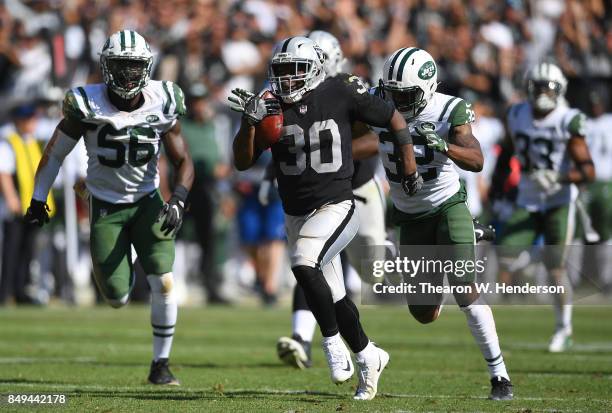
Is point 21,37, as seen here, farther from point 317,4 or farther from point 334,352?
point 334,352

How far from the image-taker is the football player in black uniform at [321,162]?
20.0 ft

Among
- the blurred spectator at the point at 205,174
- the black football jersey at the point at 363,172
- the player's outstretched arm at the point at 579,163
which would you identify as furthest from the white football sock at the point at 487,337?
the blurred spectator at the point at 205,174

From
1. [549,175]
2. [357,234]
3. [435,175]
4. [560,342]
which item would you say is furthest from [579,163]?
[435,175]

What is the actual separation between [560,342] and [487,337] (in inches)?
123

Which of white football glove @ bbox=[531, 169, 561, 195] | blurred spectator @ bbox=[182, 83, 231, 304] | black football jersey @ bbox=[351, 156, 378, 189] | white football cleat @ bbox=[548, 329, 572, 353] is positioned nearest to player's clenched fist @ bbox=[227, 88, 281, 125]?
black football jersey @ bbox=[351, 156, 378, 189]

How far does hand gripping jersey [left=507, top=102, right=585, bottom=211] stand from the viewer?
30.5ft

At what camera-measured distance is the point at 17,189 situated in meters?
13.0

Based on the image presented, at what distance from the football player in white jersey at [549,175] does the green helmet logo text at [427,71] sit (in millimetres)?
2964

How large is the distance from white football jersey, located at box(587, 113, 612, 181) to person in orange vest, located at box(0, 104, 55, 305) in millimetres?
6800

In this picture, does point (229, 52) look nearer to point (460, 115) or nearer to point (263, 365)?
point (263, 365)

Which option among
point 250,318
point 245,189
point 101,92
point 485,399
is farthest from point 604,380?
point 245,189

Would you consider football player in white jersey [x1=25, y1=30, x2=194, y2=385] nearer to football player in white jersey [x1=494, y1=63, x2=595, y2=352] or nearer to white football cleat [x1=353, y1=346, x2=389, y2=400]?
white football cleat [x1=353, y1=346, x2=389, y2=400]

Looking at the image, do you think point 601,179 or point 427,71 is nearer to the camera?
point 427,71

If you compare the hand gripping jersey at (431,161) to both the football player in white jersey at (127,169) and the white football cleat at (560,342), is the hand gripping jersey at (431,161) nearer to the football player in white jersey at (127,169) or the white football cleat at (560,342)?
the football player in white jersey at (127,169)
